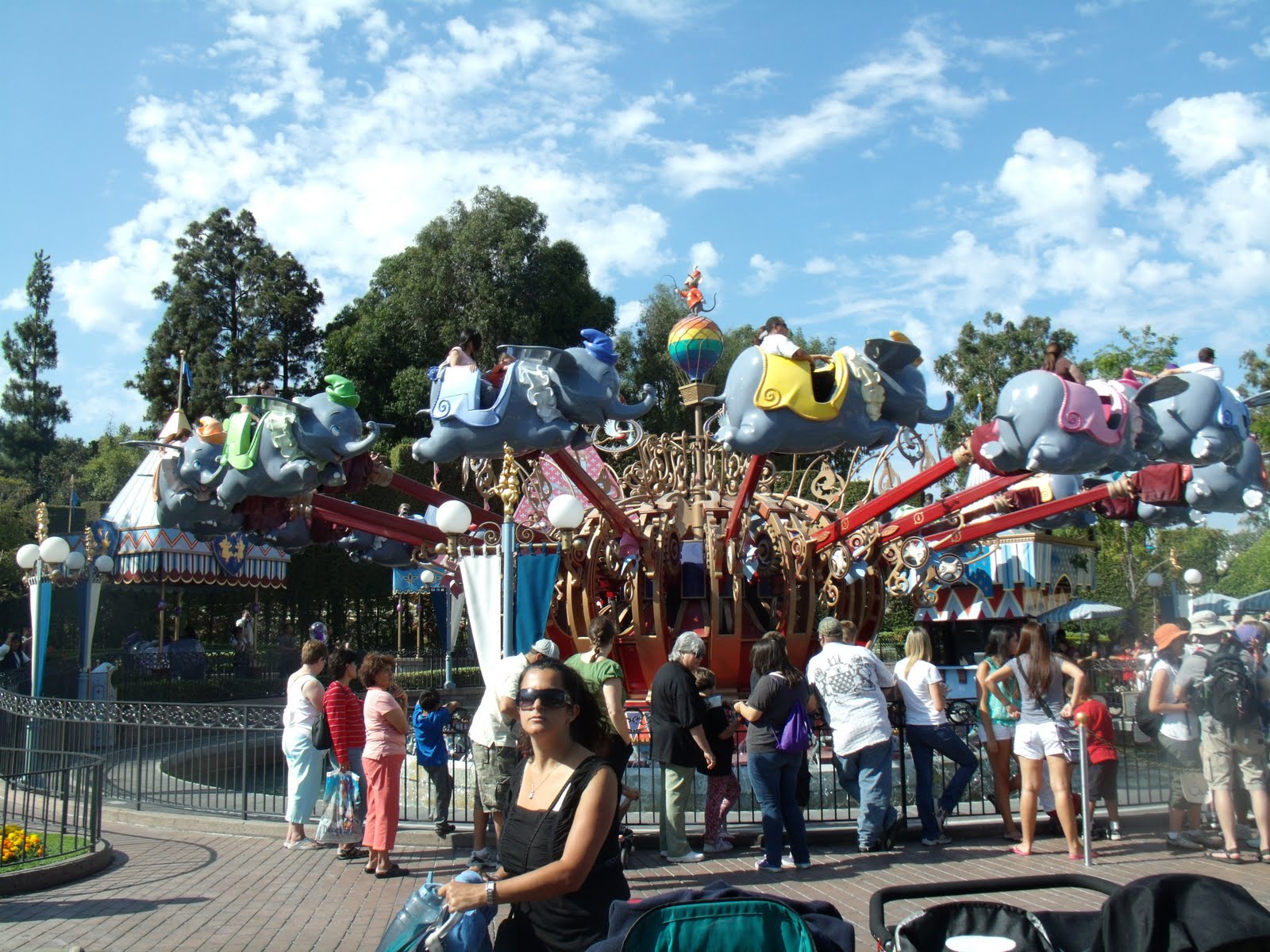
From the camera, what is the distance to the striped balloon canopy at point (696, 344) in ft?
41.1

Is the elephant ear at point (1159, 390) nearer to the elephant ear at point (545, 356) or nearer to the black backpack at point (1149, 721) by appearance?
the black backpack at point (1149, 721)

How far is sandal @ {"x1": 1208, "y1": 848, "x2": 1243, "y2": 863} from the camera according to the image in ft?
23.8

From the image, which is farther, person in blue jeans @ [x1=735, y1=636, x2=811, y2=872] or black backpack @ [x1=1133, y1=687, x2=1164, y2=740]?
black backpack @ [x1=1133, y1=687, x2=1164, y2=740]

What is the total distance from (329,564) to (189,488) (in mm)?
21654

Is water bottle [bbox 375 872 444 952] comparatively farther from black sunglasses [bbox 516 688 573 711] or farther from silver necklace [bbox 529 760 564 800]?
black sunglasses [bbox 516 688 573 711]

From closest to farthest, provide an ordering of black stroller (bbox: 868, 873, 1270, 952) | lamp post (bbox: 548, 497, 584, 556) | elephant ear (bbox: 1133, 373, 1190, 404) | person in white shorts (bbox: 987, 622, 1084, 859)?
black stroller (bbox: 868, 873, 1270, 952), person in white shorts (bbox: 987, 622, 1084, 859), lamp post (bbox: 548, 497, 584, 556), elephant ear (bbox: 1133, 373, 1190, 404)

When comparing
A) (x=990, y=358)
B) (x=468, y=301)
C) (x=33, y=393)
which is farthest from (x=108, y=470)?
(x=990, y=358)

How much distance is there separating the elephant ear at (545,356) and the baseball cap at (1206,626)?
5.08 metres

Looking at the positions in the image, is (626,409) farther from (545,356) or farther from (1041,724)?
(1041,724)

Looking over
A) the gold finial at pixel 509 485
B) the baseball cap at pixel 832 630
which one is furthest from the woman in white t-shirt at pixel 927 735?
the gold finial at pixel 509 485

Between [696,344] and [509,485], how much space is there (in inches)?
162

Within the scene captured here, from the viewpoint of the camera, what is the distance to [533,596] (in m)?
8.84

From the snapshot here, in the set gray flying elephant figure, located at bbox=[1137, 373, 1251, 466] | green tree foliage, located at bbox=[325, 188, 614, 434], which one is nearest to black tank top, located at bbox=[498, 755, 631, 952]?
gray flying elephant figure, located at bbox=[1137, 373, 1251, 466]

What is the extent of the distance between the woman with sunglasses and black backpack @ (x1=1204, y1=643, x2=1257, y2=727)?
17.9 feet
